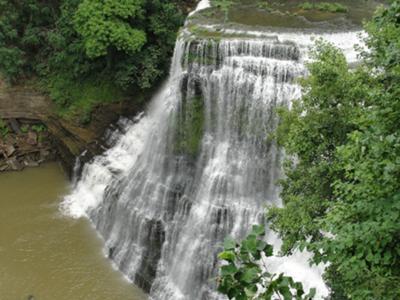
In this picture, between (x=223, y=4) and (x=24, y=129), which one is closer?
(x=223, y=4)

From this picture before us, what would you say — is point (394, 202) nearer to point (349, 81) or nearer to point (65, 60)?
point (349, 81)

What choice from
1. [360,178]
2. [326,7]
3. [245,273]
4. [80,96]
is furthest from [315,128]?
[80,96]

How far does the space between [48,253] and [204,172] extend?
5.78 m

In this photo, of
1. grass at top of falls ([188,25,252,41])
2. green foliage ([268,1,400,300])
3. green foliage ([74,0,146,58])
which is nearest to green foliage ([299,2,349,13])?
grass at top of falls ([188,25,252,41])

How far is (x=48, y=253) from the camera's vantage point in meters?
16.9

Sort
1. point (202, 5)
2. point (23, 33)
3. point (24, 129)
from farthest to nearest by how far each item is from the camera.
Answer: point (24, 129)
point (23, 33)
point (202, 5)

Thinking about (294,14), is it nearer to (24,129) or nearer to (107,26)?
(107,26)

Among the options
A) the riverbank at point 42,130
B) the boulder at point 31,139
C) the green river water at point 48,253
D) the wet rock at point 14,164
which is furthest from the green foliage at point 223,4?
the wet rock at point 14,164

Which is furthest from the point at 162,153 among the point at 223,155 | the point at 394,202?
the point at 394,202

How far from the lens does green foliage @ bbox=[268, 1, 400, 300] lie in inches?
237

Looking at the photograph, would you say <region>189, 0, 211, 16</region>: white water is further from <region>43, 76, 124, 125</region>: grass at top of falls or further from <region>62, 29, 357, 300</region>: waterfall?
<region>43, 76, 124, 125</region>: grass at top of falls

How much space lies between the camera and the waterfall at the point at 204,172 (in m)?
14.8

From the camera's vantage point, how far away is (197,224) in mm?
15375

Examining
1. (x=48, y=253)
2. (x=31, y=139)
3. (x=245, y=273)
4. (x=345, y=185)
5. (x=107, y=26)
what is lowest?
(x=48, y=253)
